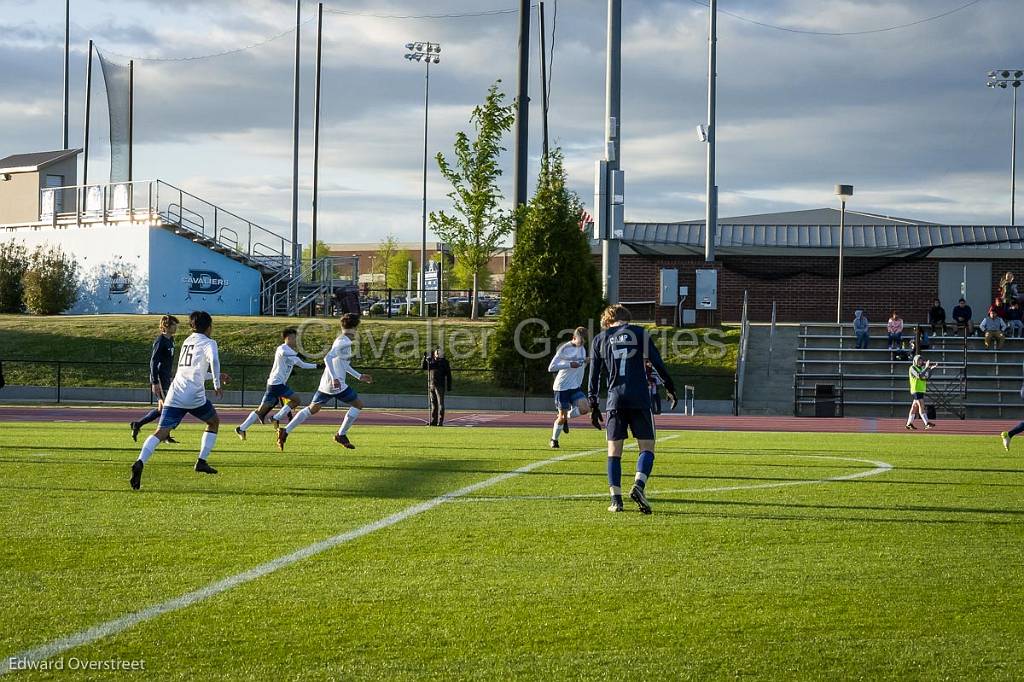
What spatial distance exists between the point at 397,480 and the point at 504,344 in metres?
21.4

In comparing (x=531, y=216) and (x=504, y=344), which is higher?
(x=531, y=216)

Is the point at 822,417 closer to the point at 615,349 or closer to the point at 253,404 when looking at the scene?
the point at 253,404

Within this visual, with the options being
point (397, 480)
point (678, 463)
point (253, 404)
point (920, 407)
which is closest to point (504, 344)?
point (253, 404)

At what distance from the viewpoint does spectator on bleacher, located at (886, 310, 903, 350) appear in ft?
113

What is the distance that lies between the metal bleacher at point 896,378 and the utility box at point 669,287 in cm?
632

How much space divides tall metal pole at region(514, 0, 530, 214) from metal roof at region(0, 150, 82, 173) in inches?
1155

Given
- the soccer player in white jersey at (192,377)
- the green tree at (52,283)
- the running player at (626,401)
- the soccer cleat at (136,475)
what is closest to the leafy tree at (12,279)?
the green tree at (52,283)

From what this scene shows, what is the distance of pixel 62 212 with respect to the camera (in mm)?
49250

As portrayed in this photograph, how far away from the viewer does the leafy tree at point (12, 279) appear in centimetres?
4766

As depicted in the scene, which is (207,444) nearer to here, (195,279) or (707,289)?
(707,289)

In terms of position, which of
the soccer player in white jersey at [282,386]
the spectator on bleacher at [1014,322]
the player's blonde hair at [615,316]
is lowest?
the soccer player in white jersey at [282,386]

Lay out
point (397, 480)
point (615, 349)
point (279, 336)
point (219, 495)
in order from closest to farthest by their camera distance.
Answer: point (615, 349) → point (219, 495) → point (397, 480) → point (279, 336)

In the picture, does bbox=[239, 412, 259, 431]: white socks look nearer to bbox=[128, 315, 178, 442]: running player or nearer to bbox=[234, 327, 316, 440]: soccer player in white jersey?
bbox=[234, 327, 316, 440]: soccer player in white jersey

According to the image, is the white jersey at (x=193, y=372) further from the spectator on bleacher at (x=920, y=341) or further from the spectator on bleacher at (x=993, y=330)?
the spectator on bleacher at (x=993, y=330)
